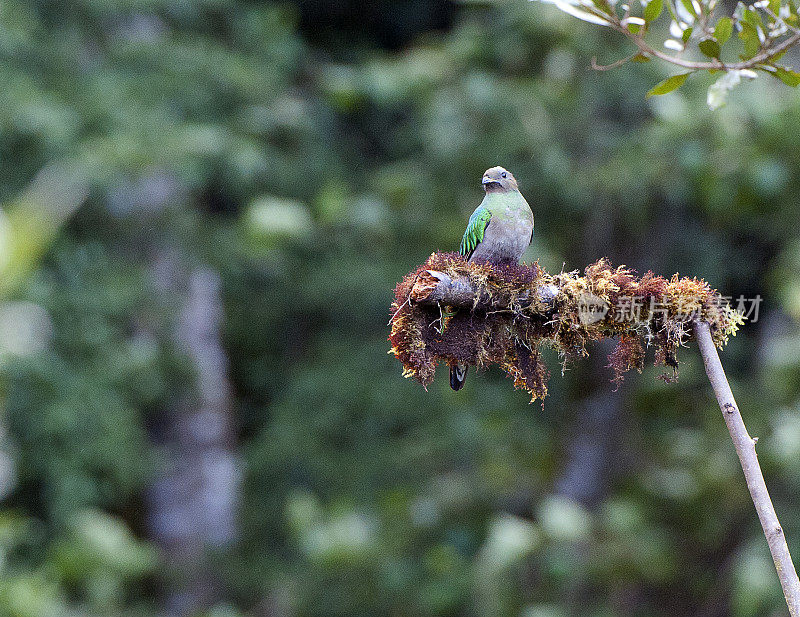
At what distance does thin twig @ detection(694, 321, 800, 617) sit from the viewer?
160 centimetres

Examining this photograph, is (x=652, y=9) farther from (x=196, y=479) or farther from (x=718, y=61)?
(x=196, y=479)

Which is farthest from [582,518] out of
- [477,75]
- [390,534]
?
[477,75]

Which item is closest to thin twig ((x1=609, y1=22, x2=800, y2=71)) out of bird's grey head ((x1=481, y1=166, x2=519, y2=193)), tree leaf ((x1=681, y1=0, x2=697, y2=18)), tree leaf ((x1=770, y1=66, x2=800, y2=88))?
tree leaf ((x1=770, y1=66, x2=800, y2=88))

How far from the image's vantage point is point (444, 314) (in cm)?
209

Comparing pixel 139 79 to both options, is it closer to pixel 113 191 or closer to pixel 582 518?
pixel 113 191

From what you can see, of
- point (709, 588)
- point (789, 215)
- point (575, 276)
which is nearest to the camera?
point (575, 276)

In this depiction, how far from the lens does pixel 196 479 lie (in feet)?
28.0

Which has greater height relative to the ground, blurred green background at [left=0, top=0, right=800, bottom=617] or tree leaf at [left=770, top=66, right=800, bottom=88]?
blurred green background at [left=0, top=0, right=800, bottom=617]

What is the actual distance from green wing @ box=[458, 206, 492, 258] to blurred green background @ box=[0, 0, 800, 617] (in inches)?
109

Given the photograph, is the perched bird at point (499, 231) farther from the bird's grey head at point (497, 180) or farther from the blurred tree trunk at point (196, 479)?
the blurred tree trunk at point (196, 479)

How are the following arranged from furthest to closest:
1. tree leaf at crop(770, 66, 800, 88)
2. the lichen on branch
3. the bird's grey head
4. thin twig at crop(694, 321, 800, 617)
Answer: the bird's grey head
tree leaf at crop(770, 66, 800, 88)
the lichen on branch
thin twig at crop(694, 321, 800, 617)

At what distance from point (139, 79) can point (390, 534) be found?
14.0ft

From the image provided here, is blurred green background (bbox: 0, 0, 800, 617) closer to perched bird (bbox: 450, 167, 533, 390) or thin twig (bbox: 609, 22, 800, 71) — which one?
perched bird (bbox: 450, 167, 533, 390)

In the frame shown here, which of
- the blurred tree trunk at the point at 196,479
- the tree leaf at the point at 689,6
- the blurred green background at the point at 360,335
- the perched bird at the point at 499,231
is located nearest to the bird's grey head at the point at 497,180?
the perched bird at the point at 499,231
